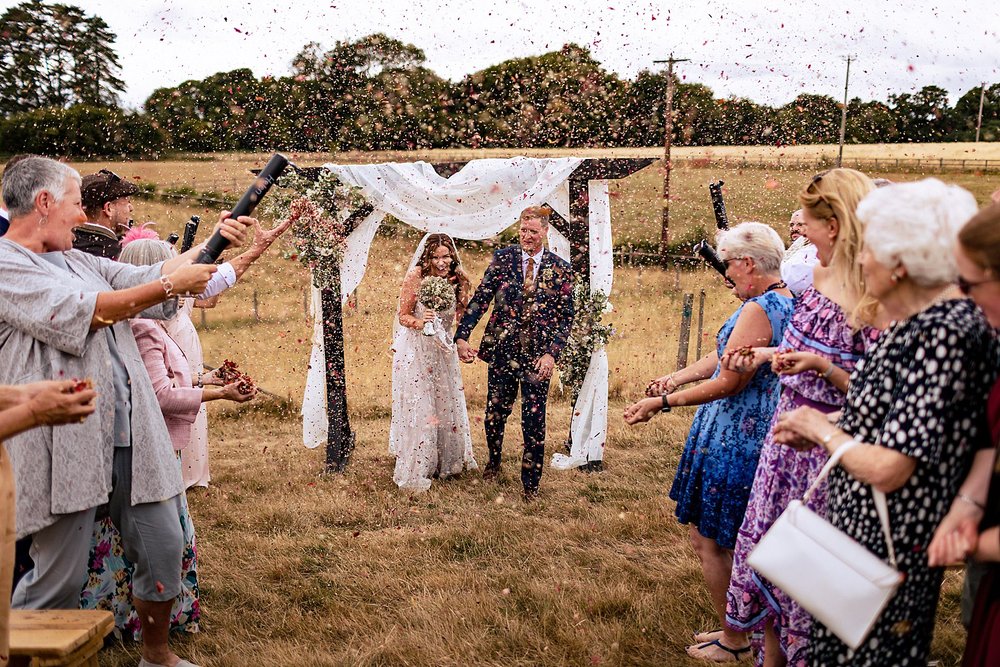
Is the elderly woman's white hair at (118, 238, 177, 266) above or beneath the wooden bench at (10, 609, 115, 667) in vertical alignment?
above

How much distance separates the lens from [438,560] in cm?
512

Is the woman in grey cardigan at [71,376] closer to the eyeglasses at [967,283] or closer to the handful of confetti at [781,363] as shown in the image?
the handful of confetti at [781,363]

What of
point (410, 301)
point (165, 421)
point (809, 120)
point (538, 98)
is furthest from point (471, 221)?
point (809, 120)

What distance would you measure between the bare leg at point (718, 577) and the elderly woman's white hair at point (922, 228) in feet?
6.71

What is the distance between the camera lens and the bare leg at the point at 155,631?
3.53 metres

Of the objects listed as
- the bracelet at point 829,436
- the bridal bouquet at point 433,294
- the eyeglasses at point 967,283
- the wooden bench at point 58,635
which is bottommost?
the wooden bench at point 58,635

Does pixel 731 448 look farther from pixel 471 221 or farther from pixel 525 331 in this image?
pixel 471 221

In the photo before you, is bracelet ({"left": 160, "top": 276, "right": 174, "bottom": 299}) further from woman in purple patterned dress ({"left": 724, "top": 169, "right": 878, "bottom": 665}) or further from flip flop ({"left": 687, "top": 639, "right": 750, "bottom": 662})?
flip flop ({"left": 687, "top": 639, "right": 750, "bottom": 662})

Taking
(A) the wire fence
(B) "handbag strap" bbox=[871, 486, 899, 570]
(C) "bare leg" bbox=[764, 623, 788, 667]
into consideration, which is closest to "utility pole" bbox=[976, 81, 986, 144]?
(A) the wire fence

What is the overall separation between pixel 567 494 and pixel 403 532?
1645 millimetres

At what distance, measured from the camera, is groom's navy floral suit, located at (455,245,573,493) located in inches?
257

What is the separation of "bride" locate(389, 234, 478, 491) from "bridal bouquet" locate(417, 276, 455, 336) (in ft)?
0.12

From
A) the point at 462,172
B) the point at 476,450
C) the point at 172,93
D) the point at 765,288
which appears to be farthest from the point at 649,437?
the point at 172,93

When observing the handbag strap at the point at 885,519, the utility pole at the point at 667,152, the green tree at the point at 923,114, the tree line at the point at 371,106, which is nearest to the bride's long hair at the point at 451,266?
the handbag strap at the point at 885,519
